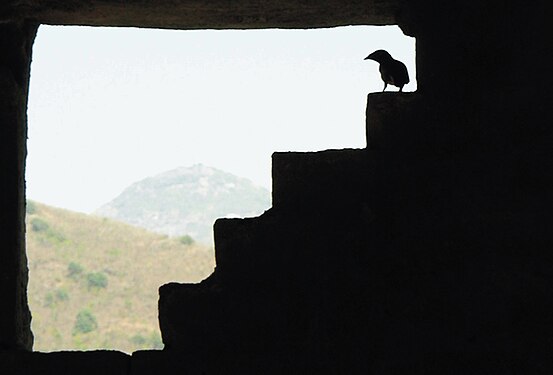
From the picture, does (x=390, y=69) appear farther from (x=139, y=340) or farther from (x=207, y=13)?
(x=139, y=340)

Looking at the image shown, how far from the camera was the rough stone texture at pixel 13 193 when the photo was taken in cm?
249

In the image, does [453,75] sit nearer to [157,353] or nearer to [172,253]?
[157,353]

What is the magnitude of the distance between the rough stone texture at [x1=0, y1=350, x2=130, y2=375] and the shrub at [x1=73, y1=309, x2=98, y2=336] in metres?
41.3

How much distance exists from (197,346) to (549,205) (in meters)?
0.96

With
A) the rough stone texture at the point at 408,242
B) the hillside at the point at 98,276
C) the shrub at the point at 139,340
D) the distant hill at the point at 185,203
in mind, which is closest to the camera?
the rough stone texture at the point at 408,242

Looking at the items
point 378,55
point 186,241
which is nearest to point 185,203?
point 186,241

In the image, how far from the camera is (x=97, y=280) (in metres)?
47.3

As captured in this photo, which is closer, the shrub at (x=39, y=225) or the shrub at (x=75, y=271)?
the shrub at (x=75, y=271)

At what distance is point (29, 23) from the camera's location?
8.93 ft

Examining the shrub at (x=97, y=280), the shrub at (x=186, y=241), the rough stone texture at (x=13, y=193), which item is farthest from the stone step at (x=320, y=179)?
the shrub at (x=186, y=241)

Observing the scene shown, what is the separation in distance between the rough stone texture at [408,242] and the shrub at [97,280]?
44860 mm

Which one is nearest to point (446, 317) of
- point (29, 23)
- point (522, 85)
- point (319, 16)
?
point (522, 85)

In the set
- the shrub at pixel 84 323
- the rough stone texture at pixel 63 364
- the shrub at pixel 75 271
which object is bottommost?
the shrub at pixel 84 323

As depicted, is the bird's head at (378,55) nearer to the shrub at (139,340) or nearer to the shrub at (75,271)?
the shrub at (139,340)
